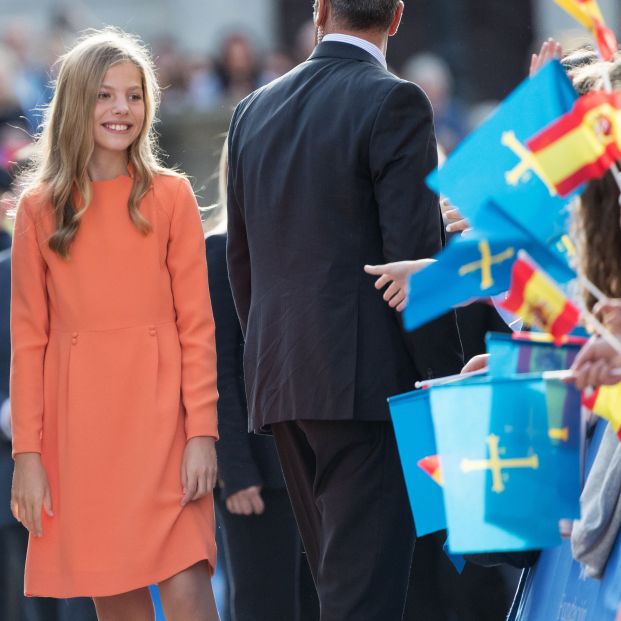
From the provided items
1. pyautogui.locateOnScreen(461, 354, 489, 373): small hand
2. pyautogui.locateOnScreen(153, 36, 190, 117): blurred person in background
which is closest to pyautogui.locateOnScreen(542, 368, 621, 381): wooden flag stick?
pyautogui.locateOnScreen(461, 354, 489, 373): small hand

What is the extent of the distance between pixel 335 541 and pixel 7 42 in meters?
9.08

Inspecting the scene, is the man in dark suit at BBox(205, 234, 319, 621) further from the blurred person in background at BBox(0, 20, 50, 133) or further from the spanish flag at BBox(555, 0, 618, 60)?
the blurred person in background at BBox(0, 20, 50, 133)

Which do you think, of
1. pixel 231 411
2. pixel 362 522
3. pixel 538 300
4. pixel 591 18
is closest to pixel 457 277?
pixel 538 300

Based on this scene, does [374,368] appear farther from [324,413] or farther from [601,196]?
[601,196]

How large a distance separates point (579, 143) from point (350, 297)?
1.35 metres

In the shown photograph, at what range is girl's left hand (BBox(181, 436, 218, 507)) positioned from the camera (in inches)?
153

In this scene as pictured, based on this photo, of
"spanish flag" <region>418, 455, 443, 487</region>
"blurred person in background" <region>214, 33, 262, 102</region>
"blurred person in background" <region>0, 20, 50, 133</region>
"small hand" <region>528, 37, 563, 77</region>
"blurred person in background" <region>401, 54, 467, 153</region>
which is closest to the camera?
"spanish flag" <region>418, 455, 443, 487</region>

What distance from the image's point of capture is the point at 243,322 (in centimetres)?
416

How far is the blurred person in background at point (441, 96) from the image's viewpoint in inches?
447

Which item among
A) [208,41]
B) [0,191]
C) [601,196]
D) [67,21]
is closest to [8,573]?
[0,191]

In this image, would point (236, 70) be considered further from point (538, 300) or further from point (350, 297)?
point (538, 300)

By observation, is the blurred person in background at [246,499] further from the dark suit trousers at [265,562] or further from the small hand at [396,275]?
the small hand at [396,275]

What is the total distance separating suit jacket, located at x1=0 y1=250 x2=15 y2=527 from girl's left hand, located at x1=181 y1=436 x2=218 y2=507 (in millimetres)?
1743

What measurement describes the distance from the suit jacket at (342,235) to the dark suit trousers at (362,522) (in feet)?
0.28
